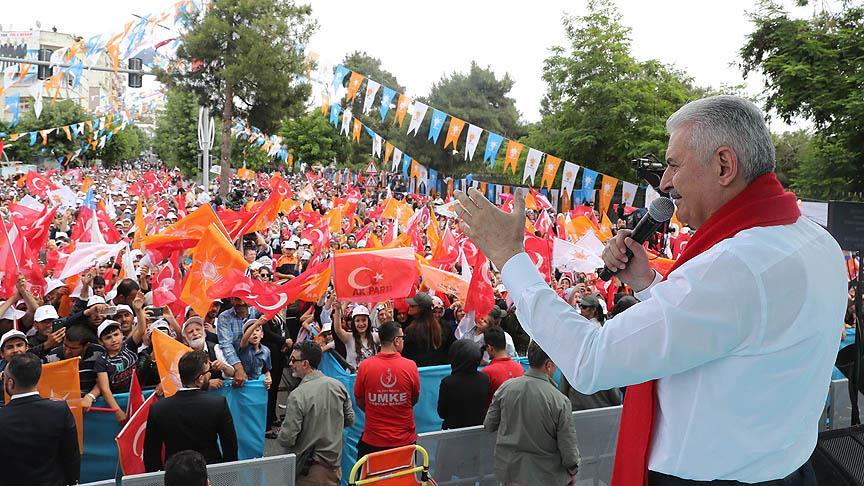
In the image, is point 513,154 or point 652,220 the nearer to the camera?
point 652,220

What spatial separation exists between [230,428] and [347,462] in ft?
7.14

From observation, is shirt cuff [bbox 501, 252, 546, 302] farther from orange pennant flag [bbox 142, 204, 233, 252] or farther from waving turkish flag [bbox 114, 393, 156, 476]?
orange pennant flag [bbox 142, 204, 233, 252]

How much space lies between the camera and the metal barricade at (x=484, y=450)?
5555mm

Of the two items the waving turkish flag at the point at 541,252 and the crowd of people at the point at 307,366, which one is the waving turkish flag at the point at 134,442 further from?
the waving turkish flag at the point at 541,252

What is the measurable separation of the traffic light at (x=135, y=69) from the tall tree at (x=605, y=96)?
18.2 metres

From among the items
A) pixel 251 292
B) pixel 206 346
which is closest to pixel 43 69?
pixel 251 292

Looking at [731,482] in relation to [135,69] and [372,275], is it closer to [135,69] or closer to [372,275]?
[372,275]

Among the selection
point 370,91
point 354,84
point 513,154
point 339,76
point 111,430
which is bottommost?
point 513,154

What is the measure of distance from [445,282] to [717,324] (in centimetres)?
795

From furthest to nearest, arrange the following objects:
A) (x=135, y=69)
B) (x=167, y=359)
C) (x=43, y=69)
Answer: (x=135, y=69)
(x=43, y=69)
(x=167, y=359)

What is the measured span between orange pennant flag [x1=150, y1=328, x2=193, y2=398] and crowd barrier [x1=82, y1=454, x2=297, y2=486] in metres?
0.94

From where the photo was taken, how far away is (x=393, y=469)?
4949mm

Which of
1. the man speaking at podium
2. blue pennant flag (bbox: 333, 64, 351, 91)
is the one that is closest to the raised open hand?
the man speaking at podium

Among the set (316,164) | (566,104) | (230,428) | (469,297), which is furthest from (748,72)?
(316,164)
